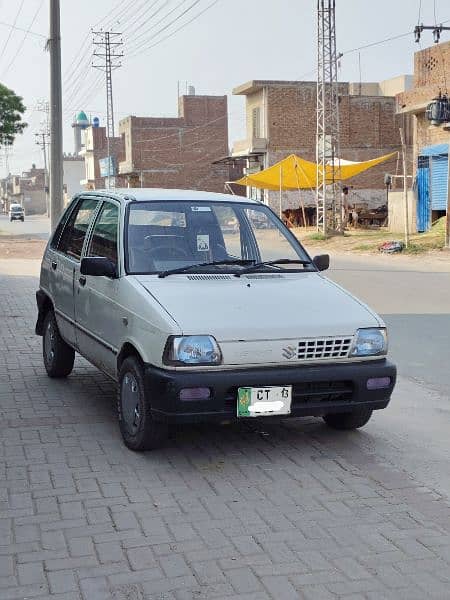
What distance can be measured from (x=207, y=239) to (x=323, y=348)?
154 centimetres

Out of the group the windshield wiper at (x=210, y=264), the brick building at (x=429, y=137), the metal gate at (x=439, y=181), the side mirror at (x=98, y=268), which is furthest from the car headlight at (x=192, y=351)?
the metal gate at (x=439, y=181)

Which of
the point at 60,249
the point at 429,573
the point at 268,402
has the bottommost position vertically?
the point at 429,573

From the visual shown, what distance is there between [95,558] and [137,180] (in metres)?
72.3

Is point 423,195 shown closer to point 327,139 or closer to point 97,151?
point 327,139

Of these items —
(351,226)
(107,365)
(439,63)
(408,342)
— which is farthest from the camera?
(351,226)

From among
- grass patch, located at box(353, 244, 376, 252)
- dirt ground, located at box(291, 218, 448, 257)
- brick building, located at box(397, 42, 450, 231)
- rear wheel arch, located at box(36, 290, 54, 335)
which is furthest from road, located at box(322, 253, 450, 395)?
brick building, located at box(397, 42, 450, 231)

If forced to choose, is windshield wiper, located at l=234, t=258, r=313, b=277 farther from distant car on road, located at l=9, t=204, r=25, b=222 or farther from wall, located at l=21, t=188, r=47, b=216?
wall, located at l=21, t=188, r=47, b=216

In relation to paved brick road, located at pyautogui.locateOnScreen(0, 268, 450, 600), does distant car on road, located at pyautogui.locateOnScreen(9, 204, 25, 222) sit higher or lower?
higher

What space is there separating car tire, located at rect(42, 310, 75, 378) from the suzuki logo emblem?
311 centimetres

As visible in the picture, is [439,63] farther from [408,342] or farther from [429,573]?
[429,573]

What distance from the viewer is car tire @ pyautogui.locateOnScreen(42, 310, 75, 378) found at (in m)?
8.14

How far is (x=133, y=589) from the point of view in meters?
3.76

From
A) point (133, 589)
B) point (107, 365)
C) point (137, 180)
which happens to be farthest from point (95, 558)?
point (137, 180)

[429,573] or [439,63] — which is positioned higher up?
[439,63]
